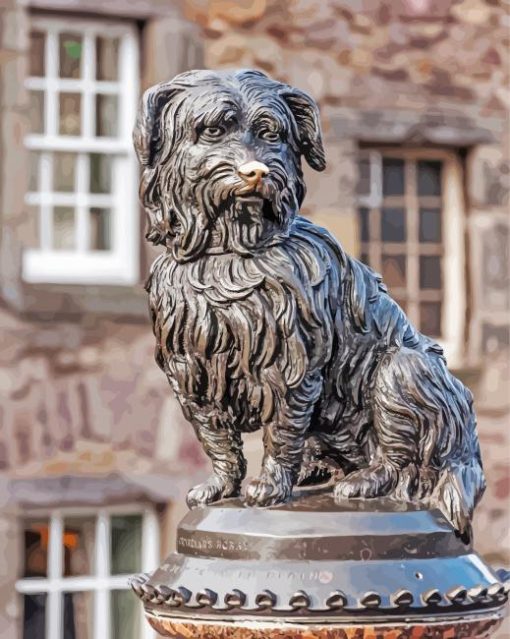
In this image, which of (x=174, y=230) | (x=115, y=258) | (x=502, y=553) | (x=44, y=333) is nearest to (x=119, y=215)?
(x=115, y=258)

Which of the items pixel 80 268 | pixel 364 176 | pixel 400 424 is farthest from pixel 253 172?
pixel 364 176

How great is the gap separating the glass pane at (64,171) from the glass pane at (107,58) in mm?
414

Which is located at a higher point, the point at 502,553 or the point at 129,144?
the point at 129,144

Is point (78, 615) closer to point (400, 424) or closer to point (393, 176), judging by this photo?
point (393, 176)

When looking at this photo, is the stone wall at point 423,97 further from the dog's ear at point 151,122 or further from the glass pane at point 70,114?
the dog's ear at point 151,122

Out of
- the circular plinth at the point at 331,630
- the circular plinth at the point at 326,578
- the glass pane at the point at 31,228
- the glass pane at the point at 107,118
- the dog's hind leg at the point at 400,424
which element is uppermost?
the glass pane at the point at 107,118

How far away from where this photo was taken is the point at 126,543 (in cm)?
739

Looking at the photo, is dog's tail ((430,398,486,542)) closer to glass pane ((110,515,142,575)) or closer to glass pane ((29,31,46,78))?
glass pane ((110,515,142,575))

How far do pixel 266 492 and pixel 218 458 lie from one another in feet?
0.67

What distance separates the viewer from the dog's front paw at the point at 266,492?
2.21 meters

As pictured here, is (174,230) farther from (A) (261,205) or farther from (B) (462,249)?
(B) (462,249)

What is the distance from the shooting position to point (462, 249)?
795 centimetres

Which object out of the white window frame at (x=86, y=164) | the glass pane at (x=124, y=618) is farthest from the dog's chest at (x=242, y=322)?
the glass pane at (x=124, y=618)

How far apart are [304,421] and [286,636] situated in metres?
0.36
